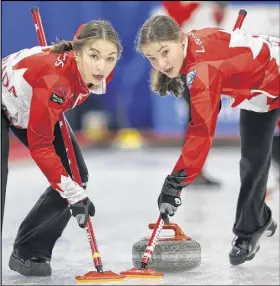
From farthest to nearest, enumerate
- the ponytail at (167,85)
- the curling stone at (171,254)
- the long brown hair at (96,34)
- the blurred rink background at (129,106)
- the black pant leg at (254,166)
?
the blurred rink background at (129,106), the black pant leg at (254,166), the curling stone at (171,254), the ponytail at (167,85), the long brown hair at (96,34)

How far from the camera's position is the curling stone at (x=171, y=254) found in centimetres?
330

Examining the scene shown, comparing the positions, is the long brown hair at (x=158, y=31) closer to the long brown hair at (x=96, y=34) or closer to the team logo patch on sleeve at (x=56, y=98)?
the long brown hair at (x=96, y=34)

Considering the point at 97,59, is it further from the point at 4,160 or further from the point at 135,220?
the point at 135,220

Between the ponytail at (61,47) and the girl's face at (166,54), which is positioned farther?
the ponytail at (61,47)

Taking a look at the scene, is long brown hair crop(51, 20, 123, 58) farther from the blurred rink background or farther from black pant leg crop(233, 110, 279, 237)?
the blurred rink background

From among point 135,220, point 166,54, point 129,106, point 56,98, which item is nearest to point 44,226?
point 56,98

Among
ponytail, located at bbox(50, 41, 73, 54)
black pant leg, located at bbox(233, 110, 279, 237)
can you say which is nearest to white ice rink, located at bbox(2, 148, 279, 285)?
black pant leg, located at bbox(233, 110, 279, 237)

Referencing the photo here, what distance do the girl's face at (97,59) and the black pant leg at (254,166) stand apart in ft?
2.60

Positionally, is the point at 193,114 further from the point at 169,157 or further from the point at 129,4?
the point at 129,4

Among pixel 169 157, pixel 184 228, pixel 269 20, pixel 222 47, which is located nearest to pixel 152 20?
pixel 222 47

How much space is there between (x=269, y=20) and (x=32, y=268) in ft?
19.0

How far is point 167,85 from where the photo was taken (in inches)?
125

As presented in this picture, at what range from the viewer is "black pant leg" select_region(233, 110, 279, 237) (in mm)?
3484

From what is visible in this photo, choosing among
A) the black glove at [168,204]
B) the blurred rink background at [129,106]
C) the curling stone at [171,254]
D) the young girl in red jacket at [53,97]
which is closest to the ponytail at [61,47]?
the young girl in red jacket at [53,97]
